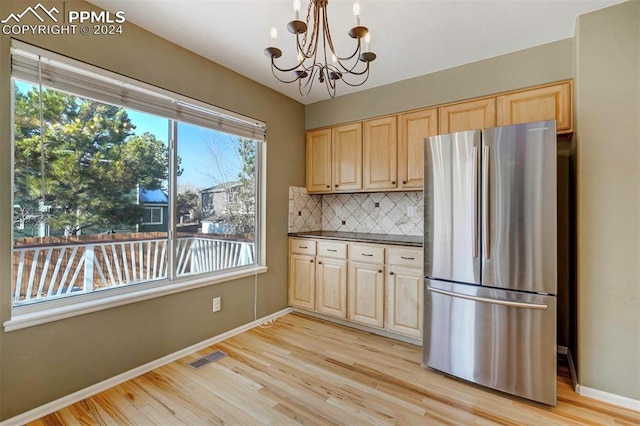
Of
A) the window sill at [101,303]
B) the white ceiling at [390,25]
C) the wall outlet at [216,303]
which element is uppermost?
the white ceiling at [390,25]

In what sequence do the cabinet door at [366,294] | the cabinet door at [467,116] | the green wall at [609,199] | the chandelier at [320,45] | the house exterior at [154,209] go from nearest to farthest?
the chandelier at [320,45] → the green wall at [609,199] → the house exterior at [154,209] → the cabinet door at [467,116] → the cabinet door at [366,294]

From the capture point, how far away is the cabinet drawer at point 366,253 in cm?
295

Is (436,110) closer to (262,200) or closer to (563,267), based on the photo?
(563,267)

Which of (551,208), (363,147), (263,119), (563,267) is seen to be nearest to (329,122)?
(363,147)

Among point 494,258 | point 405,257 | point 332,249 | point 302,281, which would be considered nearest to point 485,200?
point 494,258

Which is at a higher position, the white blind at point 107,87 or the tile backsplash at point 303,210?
the white blind at point 107,87

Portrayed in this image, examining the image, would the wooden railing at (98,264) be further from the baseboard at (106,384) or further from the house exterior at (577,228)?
the baseboard at (106,384)

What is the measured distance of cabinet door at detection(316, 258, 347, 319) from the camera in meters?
3.18

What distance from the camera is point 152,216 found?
7.96 feet

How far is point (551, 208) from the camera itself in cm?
188

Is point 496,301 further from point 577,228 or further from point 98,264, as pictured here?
Result: point 98,264

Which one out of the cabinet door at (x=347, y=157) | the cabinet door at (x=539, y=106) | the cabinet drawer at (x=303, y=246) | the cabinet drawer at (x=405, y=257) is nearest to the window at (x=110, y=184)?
the cabinet drawer at (x=303, y=246)

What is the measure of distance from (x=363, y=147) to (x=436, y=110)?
0.85 metres

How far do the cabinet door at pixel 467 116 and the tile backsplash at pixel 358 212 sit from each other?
0.79 metres
